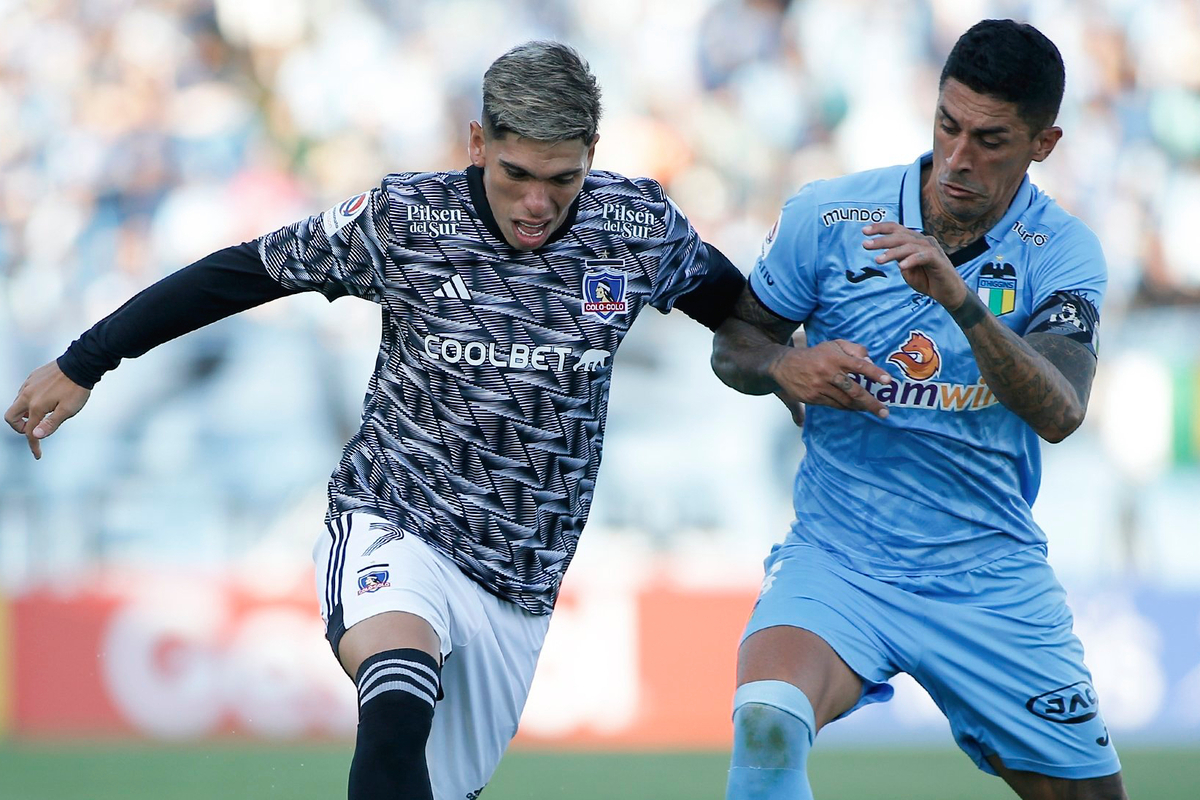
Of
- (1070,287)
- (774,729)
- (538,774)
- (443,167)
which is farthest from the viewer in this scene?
(443,167)

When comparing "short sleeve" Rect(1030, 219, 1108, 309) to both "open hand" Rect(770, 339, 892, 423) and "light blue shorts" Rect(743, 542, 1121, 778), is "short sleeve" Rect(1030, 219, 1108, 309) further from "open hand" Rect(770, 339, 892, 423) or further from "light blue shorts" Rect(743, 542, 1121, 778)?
"light blue shorts" Rect(743, 542, 1121, 778)

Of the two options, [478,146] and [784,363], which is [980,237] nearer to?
[784,363]

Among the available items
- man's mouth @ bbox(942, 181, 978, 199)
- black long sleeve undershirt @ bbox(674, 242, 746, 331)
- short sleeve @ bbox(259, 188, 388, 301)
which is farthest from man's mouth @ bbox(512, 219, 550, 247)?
man's mouth @ bbox(942, 181, 978, 199)

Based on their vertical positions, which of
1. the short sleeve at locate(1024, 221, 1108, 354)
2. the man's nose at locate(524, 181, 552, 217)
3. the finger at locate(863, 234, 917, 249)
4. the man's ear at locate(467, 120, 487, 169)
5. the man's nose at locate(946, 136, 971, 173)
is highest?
the man's ear at locate(467, 120, 487, 169)

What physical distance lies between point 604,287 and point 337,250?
717 millimetres

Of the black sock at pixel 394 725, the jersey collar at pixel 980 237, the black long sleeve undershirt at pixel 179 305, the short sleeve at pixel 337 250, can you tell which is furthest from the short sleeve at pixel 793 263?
the black sock at pixel 394 725

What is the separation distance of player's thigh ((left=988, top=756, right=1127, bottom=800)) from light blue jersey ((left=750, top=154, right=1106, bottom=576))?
0.61 meters

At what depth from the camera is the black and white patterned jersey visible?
4051mm

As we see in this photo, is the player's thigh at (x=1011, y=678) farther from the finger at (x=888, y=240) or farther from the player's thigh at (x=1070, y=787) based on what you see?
the finger at (x=888, y=240)

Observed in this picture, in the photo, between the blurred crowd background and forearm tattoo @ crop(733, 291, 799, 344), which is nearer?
forearm tattoo @ crop(733, 291, 799, 344)

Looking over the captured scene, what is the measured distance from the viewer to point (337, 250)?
4066 mm

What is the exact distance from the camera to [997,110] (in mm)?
3932

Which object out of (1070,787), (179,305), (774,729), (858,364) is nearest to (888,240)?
(858,364)

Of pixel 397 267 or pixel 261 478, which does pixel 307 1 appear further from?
pixel 397 267
